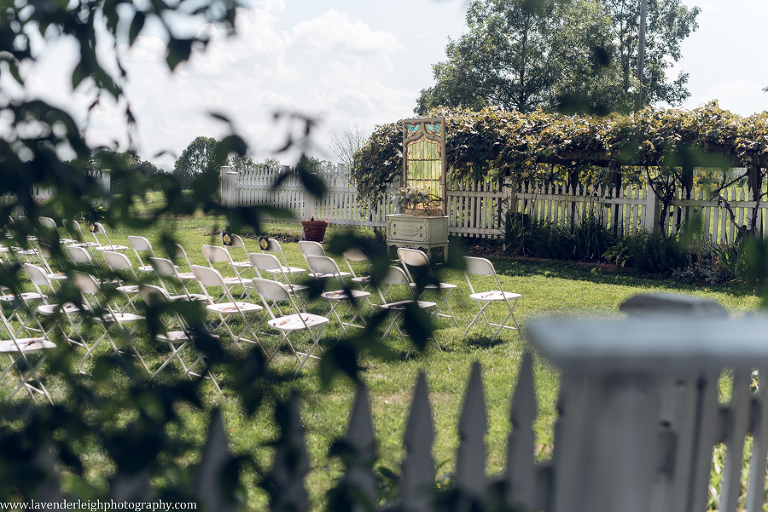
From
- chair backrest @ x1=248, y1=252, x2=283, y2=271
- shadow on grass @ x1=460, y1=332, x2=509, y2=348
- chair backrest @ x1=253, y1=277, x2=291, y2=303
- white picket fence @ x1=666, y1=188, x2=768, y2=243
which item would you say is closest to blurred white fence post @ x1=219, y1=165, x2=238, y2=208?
chair backrest @ x1=253, y1=277, x2=291, y2=303

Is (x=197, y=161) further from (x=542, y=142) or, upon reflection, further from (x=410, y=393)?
(x=542, y=142)

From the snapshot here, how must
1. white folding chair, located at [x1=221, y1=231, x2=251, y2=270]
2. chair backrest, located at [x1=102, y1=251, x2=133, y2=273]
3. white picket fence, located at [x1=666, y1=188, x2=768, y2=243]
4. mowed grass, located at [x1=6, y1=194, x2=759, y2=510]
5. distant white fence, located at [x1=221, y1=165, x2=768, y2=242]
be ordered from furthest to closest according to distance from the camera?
distant white fence, located at [x1=221, y1=165, x2=768, y2=242]
white picket fence, located at [x1=666, y1=188, x2=768, y2=243]
chair backrest, located at [x1=102, y1=251, x2=133, y2=273]
mowed grass, located at [x1=6, y1=194, x2=759, y2=510]
white folding chair, located at [x1=221, y1=231, x2=251, y2=270]

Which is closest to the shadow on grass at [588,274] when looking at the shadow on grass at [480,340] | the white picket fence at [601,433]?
the shadow on grass at [480,340]

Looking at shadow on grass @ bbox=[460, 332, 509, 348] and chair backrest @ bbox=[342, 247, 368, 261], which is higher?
chair backrest @ bbox=[342, 247, 368, 261]

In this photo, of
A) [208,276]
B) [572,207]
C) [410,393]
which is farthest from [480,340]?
[572,207]

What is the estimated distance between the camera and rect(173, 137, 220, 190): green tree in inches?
→ 47.8

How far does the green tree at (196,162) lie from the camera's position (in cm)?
121

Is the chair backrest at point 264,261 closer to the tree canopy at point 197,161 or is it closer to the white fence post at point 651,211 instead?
the tree canopy at point 197,161

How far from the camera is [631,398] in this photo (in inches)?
42.1

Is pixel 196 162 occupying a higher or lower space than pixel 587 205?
higher

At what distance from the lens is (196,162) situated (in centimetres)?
129

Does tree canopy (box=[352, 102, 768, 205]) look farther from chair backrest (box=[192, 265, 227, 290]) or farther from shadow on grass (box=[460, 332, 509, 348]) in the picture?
chair backrest (box=[192, 265, 227, 290])

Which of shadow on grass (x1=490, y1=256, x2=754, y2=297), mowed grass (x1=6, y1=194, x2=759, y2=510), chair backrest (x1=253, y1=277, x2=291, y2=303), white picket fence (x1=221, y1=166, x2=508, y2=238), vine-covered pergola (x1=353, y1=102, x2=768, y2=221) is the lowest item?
mowed grass (x1=6, y1=194, x2=759, y2=510)

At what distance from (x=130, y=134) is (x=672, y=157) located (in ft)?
3.48
